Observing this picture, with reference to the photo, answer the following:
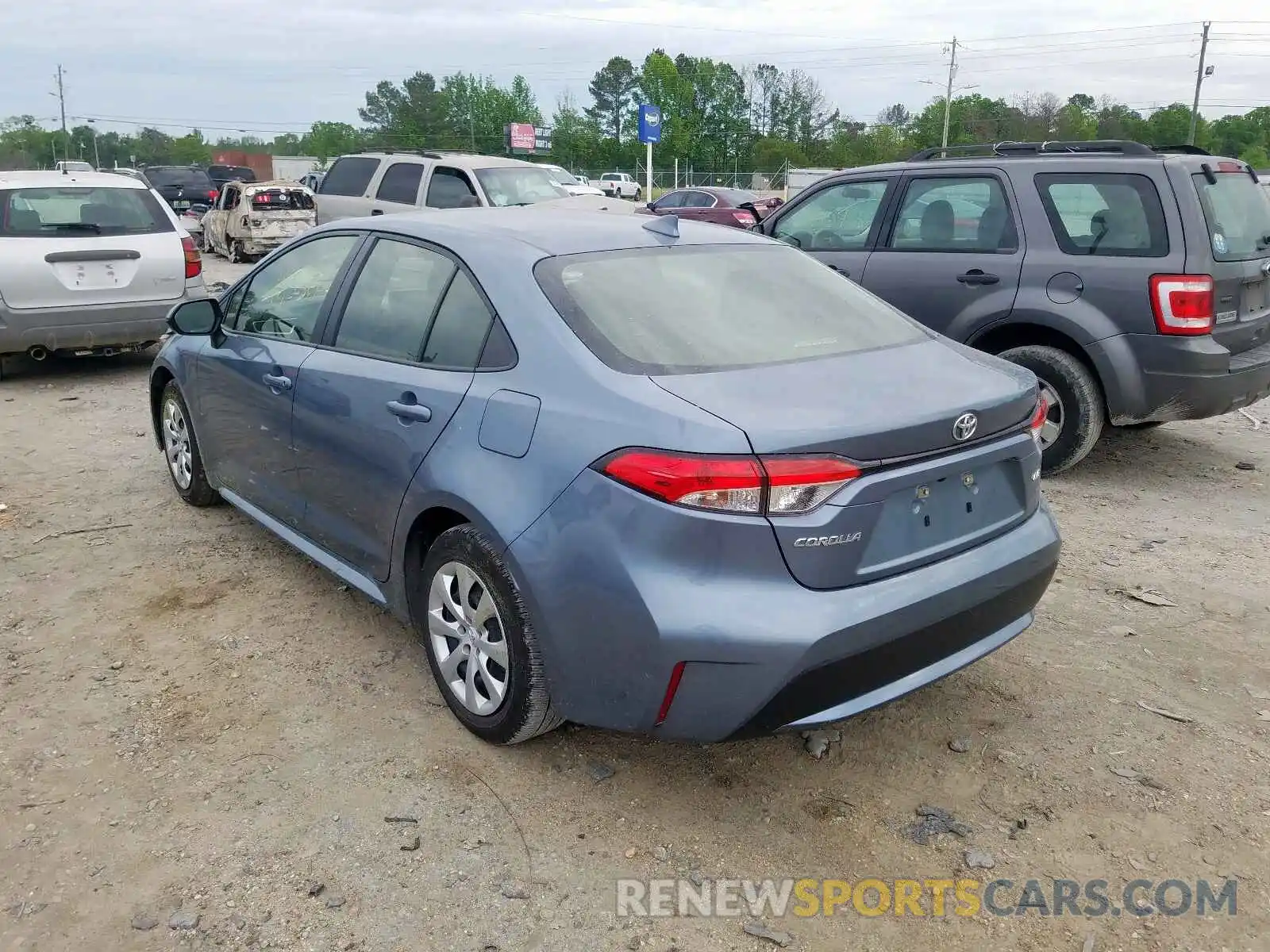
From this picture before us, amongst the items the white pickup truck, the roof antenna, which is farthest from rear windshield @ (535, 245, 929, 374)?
the white pickup truck

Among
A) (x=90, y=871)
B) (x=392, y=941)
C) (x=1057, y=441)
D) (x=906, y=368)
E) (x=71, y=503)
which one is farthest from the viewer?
(x=1057, y=441)

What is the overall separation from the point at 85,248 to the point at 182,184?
27.6m

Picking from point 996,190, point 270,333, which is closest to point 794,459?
point 270,333

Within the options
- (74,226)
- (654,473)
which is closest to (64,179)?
(74,226)

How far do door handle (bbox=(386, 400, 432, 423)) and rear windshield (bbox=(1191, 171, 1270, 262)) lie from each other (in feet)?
14.8

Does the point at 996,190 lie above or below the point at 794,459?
above

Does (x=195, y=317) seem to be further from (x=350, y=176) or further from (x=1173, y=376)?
(x=350, y=176)

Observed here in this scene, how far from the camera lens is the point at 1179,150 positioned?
6.06m

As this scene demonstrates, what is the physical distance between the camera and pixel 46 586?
454 cm

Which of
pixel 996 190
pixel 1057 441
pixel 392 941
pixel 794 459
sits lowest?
pixel 392 941

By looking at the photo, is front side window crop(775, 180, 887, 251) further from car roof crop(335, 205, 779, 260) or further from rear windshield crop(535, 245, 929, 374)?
rear windshield crop(535, 245, 929, 374)

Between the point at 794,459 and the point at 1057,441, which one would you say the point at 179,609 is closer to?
the point at 794,459

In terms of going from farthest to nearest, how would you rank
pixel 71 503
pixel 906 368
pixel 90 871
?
pixel 71 503 < pixel 906 368 < pixel 90 871

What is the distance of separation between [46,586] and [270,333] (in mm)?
1540
